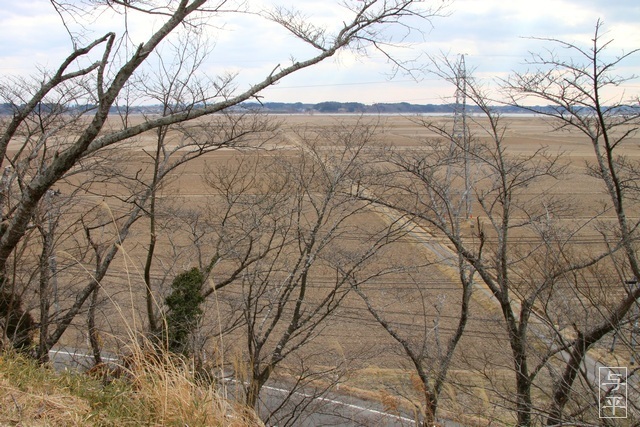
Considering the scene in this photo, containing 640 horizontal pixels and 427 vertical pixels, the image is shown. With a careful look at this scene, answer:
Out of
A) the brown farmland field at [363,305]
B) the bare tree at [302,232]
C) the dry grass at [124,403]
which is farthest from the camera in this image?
the brown farmland field at [363,305]

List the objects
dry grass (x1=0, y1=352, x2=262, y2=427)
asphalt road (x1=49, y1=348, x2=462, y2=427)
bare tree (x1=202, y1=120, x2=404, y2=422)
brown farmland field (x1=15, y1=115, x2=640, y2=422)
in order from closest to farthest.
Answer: dry grass (x1=0, y1=352, x2=262, y2=427) → bare tree (x1=202, y1=120, x2=404, y2=422) → asphalt road (x1=49, y1=348, x2=462, y2=427) → brown farmland field (x1=15, y1=115, x2=640, y2=422)

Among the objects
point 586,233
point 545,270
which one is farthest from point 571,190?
point 545,270

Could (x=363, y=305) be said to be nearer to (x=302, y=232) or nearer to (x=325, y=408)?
(x=325, y=408)

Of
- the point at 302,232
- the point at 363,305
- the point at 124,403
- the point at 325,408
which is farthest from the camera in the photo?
the point at 363,305

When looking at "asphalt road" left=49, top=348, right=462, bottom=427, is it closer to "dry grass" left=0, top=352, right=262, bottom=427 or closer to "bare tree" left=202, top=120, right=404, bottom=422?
"bare tree" left=202, top=120, right=404, bottom=422

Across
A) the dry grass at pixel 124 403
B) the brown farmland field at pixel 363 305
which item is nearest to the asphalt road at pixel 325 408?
the brown farmland field at pixel 363 305

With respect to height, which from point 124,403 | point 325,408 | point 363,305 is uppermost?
point 124,403

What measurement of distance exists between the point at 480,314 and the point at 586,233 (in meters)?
11.0

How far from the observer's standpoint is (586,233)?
86.5 ft

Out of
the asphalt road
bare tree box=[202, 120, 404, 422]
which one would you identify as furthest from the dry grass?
the asphalt road

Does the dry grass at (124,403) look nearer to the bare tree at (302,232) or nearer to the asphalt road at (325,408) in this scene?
the bare tree at (302,232)

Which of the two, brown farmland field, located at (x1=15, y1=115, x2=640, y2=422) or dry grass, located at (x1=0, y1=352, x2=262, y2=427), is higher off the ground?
dry grass, located at (x1=0, y1=352, x2=262, y2=427)

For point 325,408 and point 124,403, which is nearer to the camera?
point 124,403

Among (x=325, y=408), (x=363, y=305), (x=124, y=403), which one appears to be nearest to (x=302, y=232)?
(x=325, y=408)
